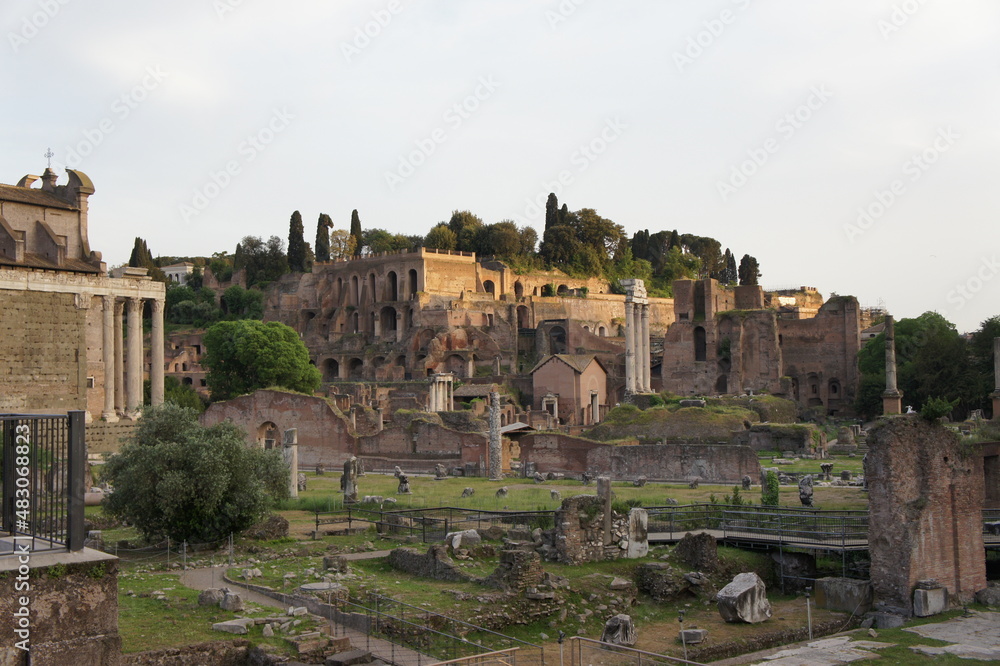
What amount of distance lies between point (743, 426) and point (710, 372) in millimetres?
23699

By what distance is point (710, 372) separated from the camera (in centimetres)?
6975

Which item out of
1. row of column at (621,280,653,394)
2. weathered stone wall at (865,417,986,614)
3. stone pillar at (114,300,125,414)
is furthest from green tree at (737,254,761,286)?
weathered stone wall at (865,417,986,614)

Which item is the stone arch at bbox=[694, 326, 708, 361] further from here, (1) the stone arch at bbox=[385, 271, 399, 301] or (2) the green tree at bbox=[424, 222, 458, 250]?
(2) the green tree at bbox=[424, 222, 458, 250]

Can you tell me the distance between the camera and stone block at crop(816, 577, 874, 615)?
1711 centimetres

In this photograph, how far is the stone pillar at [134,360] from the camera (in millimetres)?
44125

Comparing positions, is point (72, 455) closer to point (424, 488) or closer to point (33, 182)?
point (424, 488)

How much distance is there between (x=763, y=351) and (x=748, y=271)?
18912mm

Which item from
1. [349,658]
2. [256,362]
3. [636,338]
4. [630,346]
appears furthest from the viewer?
[636,338]

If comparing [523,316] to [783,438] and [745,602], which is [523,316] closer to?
[783,438]

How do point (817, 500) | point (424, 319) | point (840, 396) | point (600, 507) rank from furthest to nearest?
point (424, 319), point (840, 396), point (817, 500), point (600, 507)

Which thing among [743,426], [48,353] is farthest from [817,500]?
[48,353]

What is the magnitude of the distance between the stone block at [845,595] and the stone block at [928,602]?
0.78 metres

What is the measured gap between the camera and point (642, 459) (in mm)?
37594

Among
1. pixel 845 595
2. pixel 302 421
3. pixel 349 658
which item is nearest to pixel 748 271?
pixel 302 421
